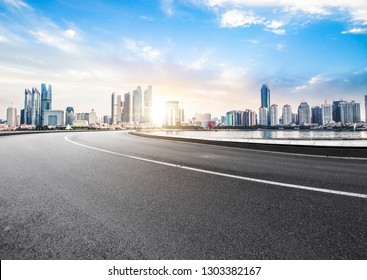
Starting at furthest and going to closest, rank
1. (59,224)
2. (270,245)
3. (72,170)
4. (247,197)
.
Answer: (72,170), (247,197), (59,224), (270,245)

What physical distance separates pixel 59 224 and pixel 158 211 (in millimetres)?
1241

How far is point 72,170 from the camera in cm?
579

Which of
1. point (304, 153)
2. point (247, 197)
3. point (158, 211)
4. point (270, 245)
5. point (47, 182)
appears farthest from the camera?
point (304, 153)

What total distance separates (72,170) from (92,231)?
3.88 meters

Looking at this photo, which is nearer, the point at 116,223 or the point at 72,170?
the point at 116,223

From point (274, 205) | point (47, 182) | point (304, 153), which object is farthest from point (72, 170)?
point (304, 153)
